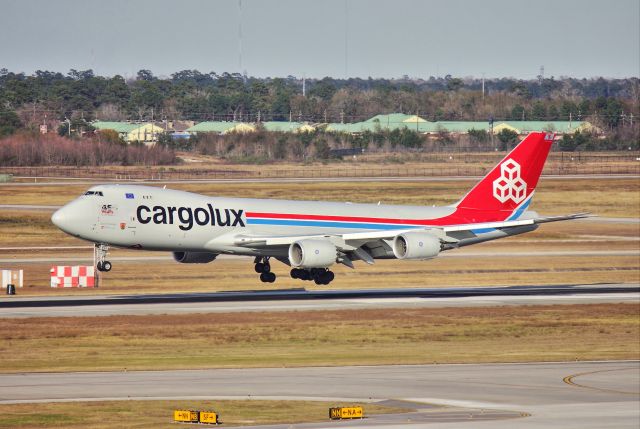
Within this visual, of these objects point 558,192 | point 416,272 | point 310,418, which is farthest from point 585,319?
point 558,192

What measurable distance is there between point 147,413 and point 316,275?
3401 cm

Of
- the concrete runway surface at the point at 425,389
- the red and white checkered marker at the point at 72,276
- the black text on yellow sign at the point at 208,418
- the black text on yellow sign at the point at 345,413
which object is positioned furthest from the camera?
the red and white checkered marker at the point at 72,276

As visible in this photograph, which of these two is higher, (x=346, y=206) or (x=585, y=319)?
(x=346, y=206)

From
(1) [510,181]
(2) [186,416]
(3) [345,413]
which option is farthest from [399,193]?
(2) [186,416]

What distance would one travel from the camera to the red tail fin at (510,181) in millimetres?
84000

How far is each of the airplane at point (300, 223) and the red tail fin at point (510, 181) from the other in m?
0.07

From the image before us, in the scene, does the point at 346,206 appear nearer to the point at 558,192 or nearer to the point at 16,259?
the point at 16,259

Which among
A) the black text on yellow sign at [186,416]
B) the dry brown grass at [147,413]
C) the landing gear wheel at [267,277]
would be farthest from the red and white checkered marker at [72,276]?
the black text on yellow sign at [186,416]

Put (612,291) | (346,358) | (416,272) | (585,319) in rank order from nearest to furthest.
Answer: (346,358)
(585,319)
(612,291)
(416,272)

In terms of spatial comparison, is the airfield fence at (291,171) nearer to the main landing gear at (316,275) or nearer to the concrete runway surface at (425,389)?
the main landing gear at (316,275)

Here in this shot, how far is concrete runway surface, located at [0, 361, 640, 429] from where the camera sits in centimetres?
4616

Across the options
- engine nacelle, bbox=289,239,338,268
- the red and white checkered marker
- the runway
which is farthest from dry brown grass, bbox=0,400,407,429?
the red and white checkered marker

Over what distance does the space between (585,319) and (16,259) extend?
4718 cm

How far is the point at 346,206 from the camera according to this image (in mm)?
80500
